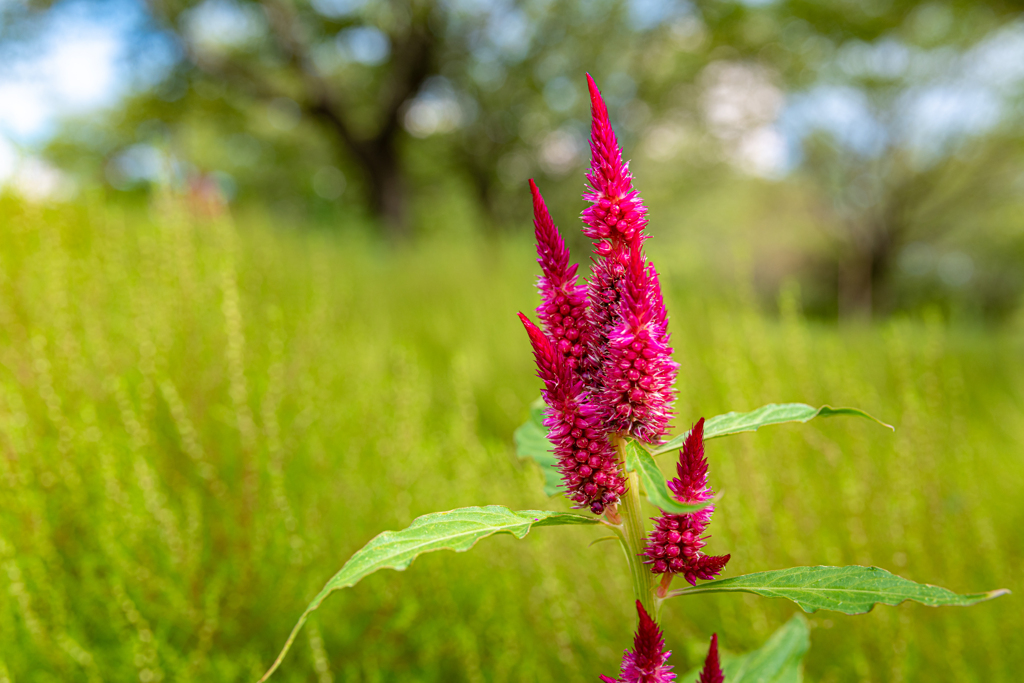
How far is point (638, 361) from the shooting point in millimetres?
668

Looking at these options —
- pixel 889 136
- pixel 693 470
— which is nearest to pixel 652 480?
pixel 693 470

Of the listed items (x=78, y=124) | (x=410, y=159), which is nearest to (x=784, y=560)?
(x=410, y=159)

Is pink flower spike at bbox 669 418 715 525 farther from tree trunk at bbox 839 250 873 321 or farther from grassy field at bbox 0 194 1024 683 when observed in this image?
tree trunk at bbox 839 250 873 321

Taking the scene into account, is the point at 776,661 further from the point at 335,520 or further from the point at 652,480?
the point at 335,520

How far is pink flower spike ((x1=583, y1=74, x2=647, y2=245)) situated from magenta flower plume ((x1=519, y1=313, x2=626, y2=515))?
15 cm

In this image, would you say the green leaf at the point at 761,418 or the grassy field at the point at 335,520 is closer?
the green leaf at the point at 761,418

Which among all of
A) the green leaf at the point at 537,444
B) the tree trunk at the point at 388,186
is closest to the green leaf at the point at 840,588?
the green leaf at the point at 537,444

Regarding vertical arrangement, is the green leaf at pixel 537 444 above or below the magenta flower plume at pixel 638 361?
below

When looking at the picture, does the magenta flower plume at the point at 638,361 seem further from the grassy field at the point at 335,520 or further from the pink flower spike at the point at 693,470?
the grassy field at the point at 335,520

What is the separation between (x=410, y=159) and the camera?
16.9 metres

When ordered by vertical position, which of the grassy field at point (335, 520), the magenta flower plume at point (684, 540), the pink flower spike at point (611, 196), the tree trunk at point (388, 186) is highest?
the tree trunk at point (388, 186)

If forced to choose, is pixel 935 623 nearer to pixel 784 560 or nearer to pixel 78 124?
pixel 784 560

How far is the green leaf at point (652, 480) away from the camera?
54 cm

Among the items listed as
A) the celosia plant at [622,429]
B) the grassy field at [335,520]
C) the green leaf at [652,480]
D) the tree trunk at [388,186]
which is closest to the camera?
the green leaf at [652,480]
